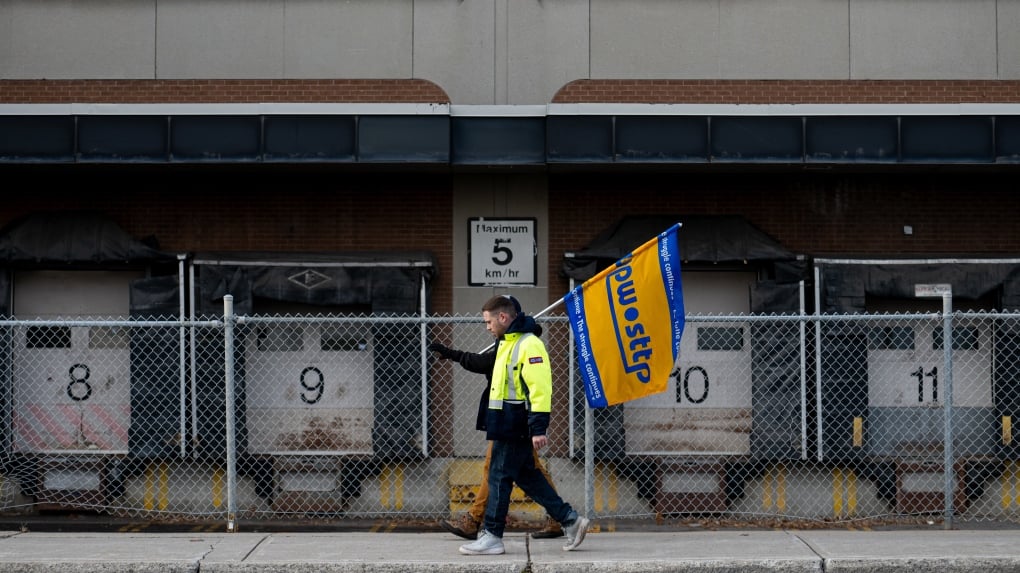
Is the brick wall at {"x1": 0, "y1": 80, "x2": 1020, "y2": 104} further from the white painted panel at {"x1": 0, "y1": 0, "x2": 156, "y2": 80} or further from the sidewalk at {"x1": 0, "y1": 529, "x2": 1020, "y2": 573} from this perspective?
the sidewalk at {"x1": 0, "y1": 529, "x2": 1020, "y2": 573}

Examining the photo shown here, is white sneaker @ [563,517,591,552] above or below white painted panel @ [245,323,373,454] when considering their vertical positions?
below

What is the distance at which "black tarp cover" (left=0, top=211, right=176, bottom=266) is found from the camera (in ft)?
40.6

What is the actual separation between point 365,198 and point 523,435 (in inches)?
208

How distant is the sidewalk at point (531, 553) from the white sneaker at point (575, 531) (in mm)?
90

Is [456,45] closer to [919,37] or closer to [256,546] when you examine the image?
[919,37]

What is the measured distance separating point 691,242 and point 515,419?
4.98m

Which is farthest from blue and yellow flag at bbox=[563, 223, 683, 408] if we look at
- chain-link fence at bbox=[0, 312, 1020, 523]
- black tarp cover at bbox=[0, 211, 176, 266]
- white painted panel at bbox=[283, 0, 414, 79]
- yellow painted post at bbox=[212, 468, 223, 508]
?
black tarp cover at bbox=[0, 211, 176, 266]

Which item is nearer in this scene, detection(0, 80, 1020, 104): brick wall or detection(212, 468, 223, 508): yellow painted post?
detection(212, 468, 223, 508): yellow painted post

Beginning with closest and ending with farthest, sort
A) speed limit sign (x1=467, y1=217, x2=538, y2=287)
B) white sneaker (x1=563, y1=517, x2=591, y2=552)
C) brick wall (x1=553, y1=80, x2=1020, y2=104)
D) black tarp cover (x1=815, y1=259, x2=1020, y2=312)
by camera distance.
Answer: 1. white sneaker (x1=563, y1=517, x2=591, y2=552)
2. black tarp cover (x1=815, y1=259, x2=1020, y2=312)
3. brick wall (x1=553, y1=80, x2=1020, y2=104)
4. speed limit sign (x1=467, y1=217, x2=538, y2=287)

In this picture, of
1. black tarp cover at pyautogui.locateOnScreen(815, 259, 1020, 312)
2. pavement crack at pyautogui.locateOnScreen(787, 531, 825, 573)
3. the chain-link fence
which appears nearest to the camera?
pavement crack at pyautogui.locateOnScreen(787, 531, 825, 573)

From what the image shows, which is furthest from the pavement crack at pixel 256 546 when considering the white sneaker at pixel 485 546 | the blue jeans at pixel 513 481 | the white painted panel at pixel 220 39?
the white painted panel at pixel 220 39

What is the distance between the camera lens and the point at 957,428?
12.5m

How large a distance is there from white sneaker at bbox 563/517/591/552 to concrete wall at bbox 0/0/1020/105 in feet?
18.3

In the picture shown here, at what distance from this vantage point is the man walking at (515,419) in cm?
796
